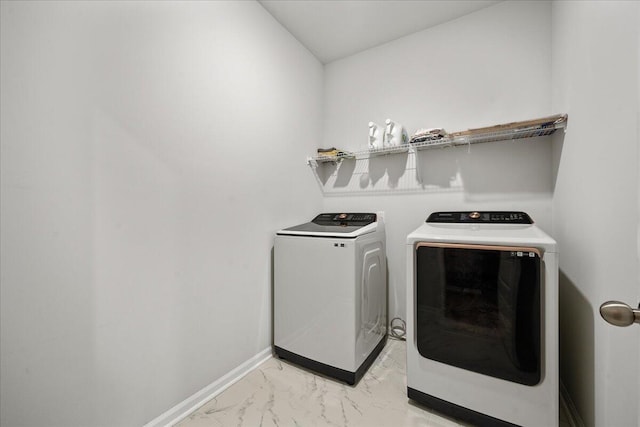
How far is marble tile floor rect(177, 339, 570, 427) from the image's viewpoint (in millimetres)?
1305

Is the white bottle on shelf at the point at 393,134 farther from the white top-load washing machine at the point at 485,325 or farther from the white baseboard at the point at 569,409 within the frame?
the white baseboard at the point at 569,409

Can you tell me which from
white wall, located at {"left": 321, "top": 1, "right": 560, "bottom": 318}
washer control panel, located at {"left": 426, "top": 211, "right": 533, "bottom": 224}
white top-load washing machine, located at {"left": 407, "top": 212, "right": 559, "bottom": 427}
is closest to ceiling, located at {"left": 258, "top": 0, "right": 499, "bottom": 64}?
white wall, located at {"left": 321, "top": 1, "right": 560, "bottom": 318}

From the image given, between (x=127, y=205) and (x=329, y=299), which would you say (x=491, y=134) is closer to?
(x=329, y=299)

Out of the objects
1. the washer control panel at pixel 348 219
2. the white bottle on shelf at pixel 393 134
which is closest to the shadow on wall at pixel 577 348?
the washer control panel at pixel 348 219

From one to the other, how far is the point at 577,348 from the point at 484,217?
0.79m

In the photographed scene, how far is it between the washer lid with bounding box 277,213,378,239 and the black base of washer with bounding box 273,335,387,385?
0.82 metres

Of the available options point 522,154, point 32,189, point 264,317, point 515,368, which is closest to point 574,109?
point 522,154

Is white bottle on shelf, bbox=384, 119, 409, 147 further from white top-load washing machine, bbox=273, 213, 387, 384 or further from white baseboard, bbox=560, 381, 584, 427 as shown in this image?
white baseboard, bbox=560, 381, 584, 427

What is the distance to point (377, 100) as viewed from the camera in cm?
236

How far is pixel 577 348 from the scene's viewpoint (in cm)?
127

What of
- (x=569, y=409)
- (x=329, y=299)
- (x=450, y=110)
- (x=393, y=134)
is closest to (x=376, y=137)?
(x=393, y=134)

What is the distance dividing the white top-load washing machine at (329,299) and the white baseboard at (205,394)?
0.19m

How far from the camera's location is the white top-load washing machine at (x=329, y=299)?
1.58m

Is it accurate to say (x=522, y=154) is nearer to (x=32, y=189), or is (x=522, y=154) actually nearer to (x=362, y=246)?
(x=362, y=246)
